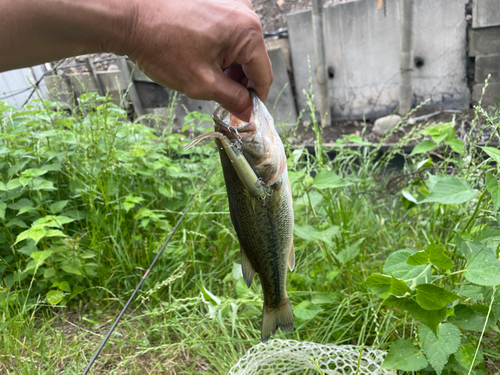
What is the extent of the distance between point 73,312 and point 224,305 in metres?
1.29

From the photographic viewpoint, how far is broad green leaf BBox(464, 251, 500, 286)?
1152 mm

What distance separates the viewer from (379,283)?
4.16 ft

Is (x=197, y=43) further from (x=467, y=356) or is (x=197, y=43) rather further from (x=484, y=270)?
(x=467, y=356)

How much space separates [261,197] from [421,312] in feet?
2.18

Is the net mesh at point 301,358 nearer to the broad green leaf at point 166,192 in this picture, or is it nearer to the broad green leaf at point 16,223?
the broad green leaf at point 166,192

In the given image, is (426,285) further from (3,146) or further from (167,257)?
(3,146)

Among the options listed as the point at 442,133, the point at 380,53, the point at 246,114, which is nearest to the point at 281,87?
the point at 380,53

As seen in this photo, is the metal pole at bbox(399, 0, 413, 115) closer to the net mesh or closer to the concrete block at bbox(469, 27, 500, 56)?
the concrete block at bbox(469, 27, 500, 56)

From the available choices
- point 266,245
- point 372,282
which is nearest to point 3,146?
point 266,245

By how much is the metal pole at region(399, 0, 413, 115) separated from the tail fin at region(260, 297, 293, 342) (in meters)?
6.22

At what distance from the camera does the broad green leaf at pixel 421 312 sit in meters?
1.17

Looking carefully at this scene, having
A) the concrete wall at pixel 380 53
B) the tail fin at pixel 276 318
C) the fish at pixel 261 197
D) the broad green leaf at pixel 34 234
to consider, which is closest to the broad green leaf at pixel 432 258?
the fish at pixel 261 197

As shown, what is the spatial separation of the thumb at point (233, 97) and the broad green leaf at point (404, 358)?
1.03m

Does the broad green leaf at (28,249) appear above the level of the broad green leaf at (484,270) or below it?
below
